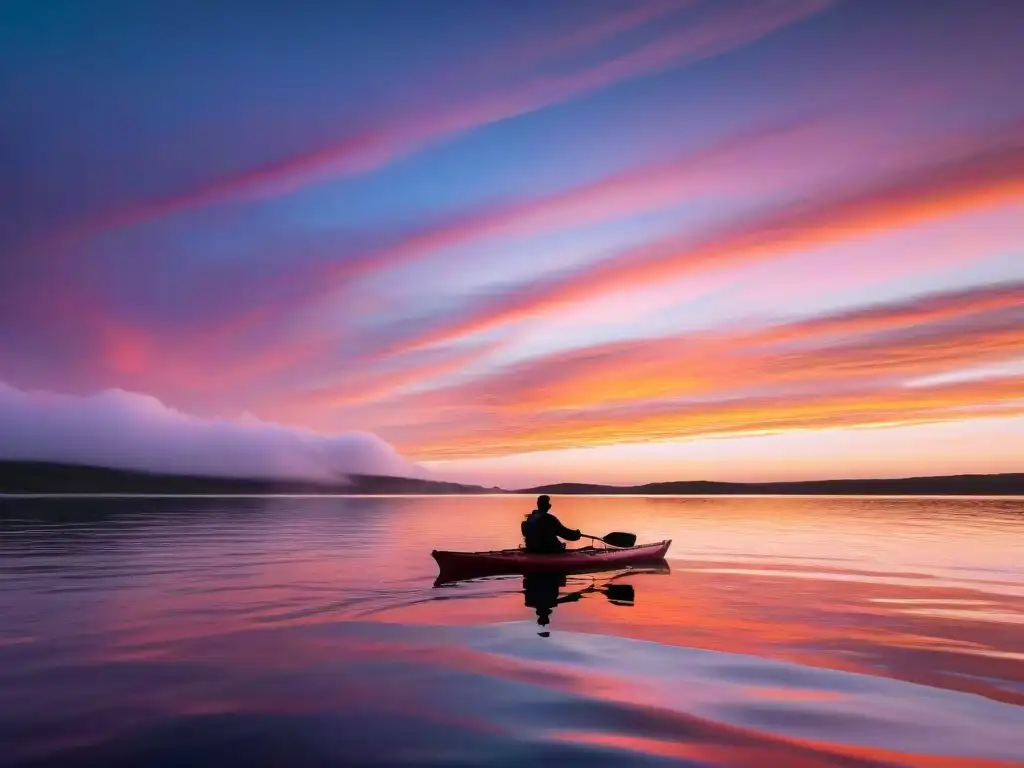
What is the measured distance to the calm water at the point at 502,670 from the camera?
11.1 meters

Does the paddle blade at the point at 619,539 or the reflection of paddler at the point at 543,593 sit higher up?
the paddle blade at the point at 619,539

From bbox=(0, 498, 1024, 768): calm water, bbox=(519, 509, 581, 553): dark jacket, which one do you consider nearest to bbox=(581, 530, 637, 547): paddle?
bbox=(0, 498, 1024, 768): calm water

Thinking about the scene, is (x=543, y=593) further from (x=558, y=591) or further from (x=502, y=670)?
(x=502, y=670)

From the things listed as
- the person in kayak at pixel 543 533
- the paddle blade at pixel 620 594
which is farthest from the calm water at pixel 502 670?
the person in kayak at pixel 543 533

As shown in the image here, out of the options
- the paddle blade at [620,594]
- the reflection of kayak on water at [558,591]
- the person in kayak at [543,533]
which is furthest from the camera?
the person in kayak at [543,533]

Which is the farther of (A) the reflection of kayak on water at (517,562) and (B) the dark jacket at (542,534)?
(B) the dark jacket at (542,534)

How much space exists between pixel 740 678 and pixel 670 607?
9.74 metres

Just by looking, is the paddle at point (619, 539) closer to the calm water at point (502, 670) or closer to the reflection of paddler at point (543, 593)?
the reflection of paddler at point (543, 593)

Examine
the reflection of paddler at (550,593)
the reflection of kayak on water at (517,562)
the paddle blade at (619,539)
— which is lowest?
the reflection of paddler at (550,593)

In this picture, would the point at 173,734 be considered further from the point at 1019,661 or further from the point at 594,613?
the point at 1019,661

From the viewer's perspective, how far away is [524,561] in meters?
31.2

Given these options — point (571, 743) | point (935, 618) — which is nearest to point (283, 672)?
point (571, 743)

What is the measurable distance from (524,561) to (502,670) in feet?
51.0

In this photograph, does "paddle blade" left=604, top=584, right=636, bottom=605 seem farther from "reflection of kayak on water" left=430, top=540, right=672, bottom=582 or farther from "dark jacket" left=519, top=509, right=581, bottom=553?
"dark jacket" left=519, top=509, right=581, bottom=553
